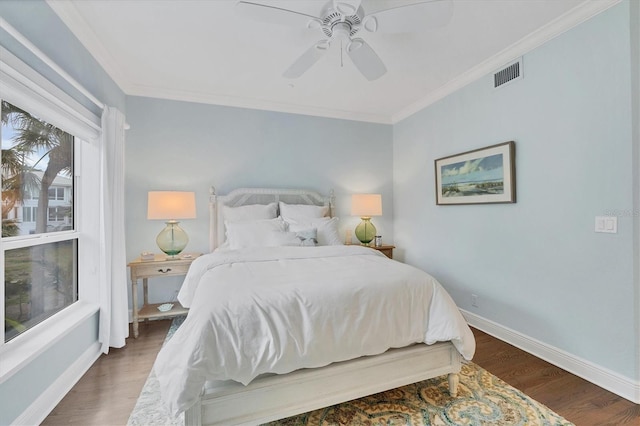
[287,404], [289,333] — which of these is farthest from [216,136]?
[287,404]

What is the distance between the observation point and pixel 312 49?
6.51 feet

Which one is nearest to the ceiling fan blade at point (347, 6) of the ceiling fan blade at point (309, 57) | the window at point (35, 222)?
the ceiling fan blade at point (309, 57)

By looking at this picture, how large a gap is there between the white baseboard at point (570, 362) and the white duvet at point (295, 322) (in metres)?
1.00

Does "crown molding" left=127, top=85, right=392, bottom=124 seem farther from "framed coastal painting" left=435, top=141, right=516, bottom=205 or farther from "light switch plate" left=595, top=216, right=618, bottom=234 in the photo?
"light switch plate" left=595, top=216, right=618, bottom=234

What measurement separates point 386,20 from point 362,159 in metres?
2.46

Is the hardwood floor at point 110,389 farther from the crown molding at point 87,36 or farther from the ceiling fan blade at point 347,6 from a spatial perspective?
the ceiling fan blade at point 347,6

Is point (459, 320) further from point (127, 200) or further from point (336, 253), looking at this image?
point (127, 200)

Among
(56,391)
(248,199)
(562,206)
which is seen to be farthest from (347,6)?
(56,391)

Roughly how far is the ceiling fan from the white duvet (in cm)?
154

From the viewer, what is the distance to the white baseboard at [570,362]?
1.78 m

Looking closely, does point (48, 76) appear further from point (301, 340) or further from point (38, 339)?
point (301, 340)

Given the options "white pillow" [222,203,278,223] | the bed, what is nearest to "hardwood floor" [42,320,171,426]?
the bed

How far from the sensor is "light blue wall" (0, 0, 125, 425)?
1418mm

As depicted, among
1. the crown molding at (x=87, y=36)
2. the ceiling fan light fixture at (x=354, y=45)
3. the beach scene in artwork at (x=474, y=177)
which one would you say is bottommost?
the beach scene in artwork at (x=474, y=177)
